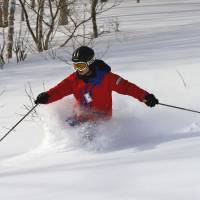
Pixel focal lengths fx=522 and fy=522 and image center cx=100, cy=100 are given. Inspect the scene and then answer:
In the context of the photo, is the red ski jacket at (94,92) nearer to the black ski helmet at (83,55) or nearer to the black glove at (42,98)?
the black glove at (42,98)

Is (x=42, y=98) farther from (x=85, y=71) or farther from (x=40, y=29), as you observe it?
(x=40, y=29)

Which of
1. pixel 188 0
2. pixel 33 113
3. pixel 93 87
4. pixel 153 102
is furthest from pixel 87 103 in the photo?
pixel 188 0

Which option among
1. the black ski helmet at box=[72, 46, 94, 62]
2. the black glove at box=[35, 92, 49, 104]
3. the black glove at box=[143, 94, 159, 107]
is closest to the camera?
the black glove at box=[143, 94, 159, 107]

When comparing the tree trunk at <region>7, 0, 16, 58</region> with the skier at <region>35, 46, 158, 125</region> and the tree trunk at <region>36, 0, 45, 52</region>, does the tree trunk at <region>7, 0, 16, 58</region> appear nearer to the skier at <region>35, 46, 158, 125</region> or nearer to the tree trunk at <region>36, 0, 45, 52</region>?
the tree trunk at <region>36, 0, 45, 52</region>

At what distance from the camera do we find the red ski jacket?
4742 mm

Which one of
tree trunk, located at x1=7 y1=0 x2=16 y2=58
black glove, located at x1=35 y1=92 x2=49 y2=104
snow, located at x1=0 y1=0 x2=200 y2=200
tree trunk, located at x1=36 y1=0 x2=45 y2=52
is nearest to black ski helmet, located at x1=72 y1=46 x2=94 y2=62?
black glove, located at x1=35 y1=92 x2=49 y2=104

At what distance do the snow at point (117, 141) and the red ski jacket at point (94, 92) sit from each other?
0.47ft

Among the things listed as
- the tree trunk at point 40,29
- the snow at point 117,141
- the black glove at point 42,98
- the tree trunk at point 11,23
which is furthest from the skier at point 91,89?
the tree trunk at point 11,23

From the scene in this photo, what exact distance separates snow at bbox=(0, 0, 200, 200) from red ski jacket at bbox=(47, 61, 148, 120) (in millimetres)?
143

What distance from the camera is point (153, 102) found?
457 cm

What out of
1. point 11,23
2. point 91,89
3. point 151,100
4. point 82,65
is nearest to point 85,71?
point 82,65

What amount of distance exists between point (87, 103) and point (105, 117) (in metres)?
0.21

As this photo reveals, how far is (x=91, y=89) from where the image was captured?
15.8ft

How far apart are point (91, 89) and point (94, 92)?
0.13 feet
